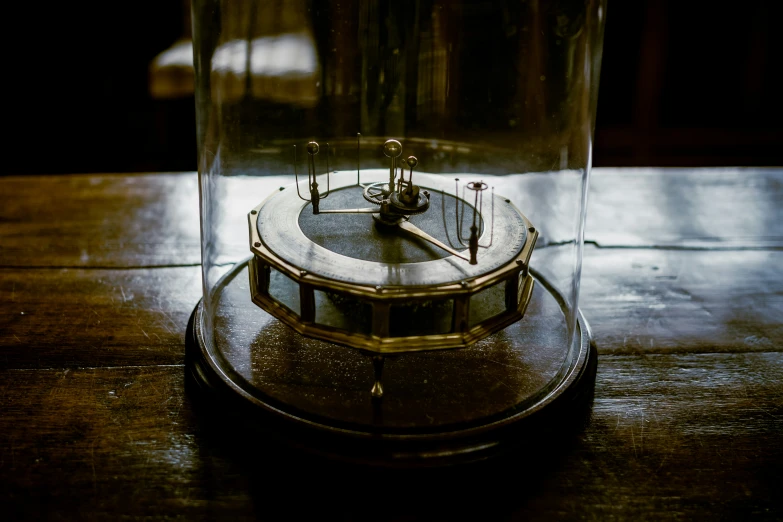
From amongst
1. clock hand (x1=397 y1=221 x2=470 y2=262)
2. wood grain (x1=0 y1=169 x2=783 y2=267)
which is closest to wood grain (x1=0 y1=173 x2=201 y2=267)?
wood grain (x1=0 y1=169 x2=783 y2=267)

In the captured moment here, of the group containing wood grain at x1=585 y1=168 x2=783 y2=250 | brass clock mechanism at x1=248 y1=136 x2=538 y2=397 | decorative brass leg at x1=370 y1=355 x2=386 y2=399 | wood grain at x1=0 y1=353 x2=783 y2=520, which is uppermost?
brass clock mechanism at x1=248 y1=136 x2=538 y2=397

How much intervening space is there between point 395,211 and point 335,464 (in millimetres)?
337

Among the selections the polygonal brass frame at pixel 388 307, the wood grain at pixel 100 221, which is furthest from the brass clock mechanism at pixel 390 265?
the wood grain at pixel 100 221

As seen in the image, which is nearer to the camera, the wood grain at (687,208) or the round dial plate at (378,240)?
the round dial plate at (378,240)

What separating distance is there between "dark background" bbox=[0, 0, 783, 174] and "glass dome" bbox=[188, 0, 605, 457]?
6.05 feet

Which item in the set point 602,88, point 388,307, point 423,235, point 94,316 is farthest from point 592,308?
point 602,88

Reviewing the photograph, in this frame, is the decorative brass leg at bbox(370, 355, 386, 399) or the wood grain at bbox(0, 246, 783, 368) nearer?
the decorative brass leg at bbox(370, 355, 386, 399)

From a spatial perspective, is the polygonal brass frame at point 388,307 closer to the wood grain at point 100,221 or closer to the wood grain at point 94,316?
the wood grain at point 94,316

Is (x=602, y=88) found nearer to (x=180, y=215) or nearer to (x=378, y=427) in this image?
(x=180, y=215)

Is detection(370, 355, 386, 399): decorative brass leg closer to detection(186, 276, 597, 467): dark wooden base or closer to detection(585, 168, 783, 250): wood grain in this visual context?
detection(186, 276, 597, 467): dark wooden base

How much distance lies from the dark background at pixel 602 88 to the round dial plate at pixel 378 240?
2.13 meters

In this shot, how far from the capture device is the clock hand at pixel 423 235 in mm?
939

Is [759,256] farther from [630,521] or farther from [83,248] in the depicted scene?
[83,248]

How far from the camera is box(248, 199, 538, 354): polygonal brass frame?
2.77 feet
